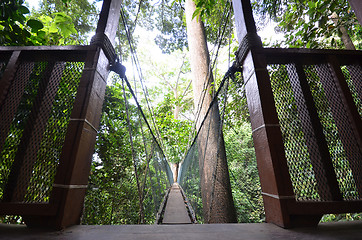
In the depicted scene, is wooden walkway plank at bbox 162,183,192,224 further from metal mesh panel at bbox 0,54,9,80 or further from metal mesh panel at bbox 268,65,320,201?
metal mesh panel at bbox 0,54,9,80

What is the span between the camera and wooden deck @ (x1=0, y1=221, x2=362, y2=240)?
56cm

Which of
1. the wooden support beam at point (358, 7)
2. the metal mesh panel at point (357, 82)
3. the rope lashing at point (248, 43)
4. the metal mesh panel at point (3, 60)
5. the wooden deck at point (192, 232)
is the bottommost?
the wooden deck at point (192, 232)

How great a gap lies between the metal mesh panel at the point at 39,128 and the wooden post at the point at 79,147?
13 centimetres

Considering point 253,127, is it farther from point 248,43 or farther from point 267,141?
point 248,43

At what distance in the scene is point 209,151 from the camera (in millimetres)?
2408

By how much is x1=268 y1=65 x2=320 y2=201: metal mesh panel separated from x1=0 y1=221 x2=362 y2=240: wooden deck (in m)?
0.15

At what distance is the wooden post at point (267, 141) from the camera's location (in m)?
0.67

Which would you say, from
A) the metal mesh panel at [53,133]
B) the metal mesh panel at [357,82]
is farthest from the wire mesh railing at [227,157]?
the metal mesh panel at [53,133]

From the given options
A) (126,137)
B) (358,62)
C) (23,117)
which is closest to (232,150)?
(126,137)

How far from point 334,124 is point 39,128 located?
148cm

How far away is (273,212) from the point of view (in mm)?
708

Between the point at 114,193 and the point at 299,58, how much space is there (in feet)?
8.25

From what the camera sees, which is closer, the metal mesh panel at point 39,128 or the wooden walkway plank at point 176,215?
the metal mesh panel at point 39,128

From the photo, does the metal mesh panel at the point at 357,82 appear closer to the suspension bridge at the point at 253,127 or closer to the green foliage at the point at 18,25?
the suspension bridge at the point at 253,127
